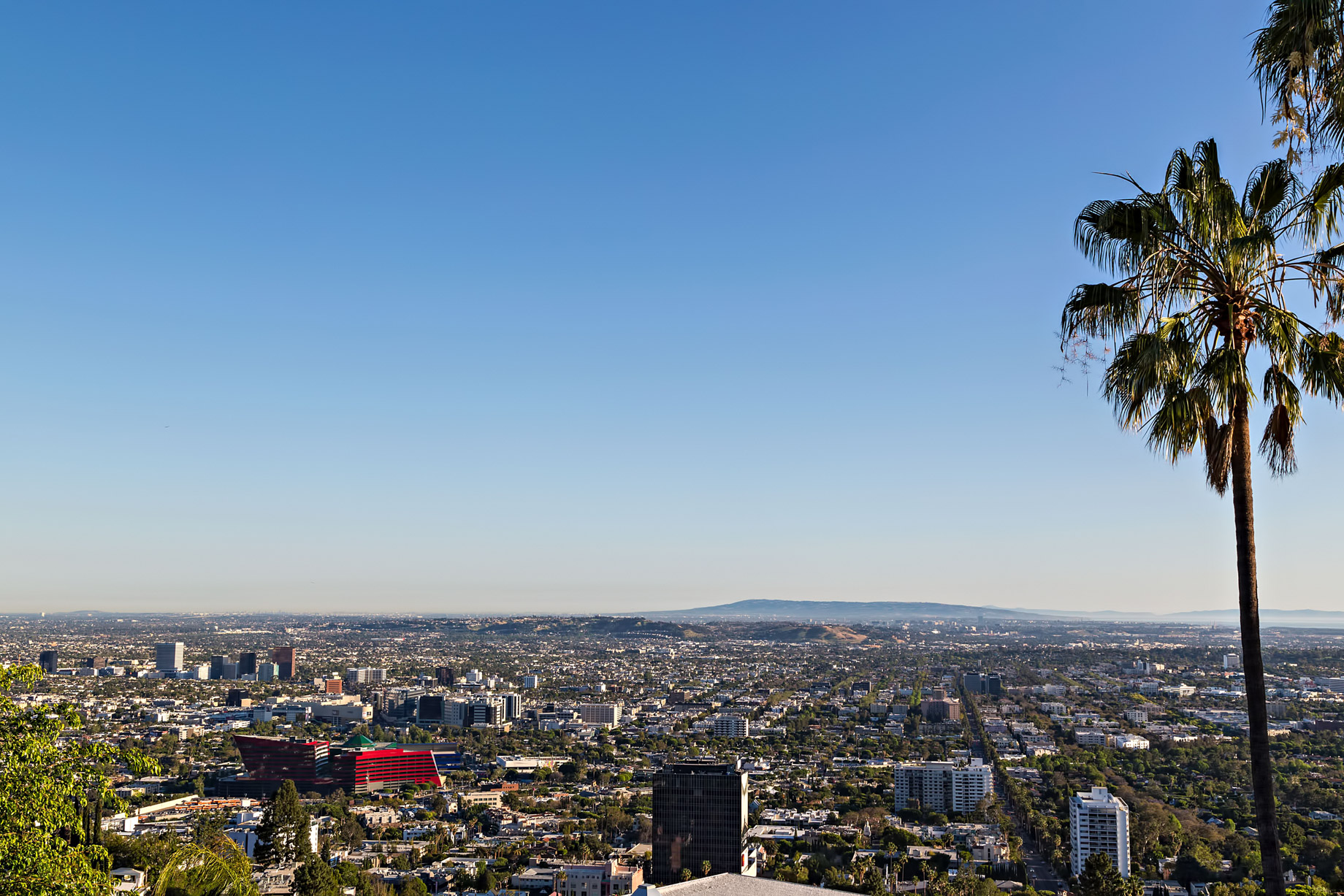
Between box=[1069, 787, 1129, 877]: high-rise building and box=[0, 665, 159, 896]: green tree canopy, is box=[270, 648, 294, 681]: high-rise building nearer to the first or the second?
box=[1069, 787, 1129, 877]: high-rise building

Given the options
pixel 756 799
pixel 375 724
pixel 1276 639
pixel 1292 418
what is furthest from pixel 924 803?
pixel 1276 639

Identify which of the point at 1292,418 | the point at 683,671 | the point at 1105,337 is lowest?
the point at 683,671

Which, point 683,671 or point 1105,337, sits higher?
point 1105,337

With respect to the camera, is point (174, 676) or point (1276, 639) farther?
point (1276, 639)

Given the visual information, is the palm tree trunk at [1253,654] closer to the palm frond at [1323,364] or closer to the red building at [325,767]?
the palm frond at [1323,364]

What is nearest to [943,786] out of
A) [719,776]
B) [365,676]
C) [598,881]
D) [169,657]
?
[719,776]

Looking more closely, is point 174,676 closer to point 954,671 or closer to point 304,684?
point 304,684

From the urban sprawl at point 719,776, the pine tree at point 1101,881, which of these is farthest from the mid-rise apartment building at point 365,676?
the pine tree at point 1101,881

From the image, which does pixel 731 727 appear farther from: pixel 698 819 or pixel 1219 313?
pixel 1219 313
